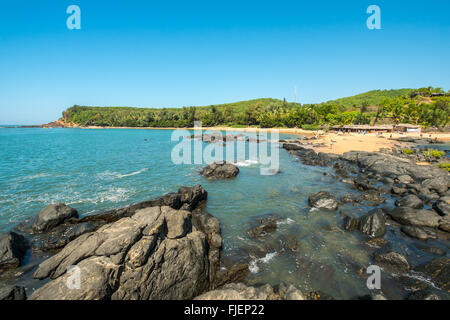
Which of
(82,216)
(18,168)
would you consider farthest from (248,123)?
(82,216)

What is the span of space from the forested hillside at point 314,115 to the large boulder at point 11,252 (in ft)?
338

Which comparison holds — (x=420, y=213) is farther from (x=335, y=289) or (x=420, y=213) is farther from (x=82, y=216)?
(x=82, y=216)

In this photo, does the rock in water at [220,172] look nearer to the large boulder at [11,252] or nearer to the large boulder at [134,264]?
the large boulder at [134,264]

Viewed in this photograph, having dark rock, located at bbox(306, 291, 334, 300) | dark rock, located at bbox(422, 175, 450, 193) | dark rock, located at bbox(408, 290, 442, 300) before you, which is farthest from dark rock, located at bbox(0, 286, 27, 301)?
dark rock, located at bbox(422, 175, 450, 193)

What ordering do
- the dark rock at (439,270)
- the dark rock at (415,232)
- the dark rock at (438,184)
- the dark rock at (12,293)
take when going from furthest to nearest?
the dark rock at (438,184) → the dark rock at (415,232) → the dark rock at (439,270) → the dark rock at (12,293)

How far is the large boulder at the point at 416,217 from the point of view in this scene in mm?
13616

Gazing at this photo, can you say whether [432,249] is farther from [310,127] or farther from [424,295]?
[310,127]

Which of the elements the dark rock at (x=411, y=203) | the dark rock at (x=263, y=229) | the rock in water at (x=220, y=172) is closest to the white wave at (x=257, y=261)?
the dark rock at (x=263, y=229)

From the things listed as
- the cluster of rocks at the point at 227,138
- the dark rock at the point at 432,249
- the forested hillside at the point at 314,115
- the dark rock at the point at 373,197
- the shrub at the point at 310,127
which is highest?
the forested hillside at the point at 314,115

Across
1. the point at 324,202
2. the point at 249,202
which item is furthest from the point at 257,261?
the point at 324,202

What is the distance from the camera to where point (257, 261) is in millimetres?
10523

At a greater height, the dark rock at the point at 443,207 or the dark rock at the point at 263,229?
the dark rock at the point at 443,207
